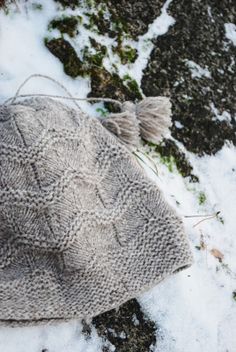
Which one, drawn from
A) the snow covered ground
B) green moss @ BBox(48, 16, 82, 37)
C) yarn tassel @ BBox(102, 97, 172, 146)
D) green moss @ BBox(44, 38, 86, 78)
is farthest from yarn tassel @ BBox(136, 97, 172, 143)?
green moss @ BBox(48, 16, 82, 37)

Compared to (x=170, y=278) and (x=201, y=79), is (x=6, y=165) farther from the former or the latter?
(x=201, y=79)

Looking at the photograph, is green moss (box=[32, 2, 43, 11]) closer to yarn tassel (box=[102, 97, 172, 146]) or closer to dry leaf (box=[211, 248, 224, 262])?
yarn tassel (box=[102, 97, 172, 146])

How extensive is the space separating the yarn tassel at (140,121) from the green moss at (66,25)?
13.6 inches

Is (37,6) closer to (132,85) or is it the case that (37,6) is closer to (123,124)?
(132,85)

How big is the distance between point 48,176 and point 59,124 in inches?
6.1

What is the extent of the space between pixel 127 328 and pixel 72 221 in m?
0.38

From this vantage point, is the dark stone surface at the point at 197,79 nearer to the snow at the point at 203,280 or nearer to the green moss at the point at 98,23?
the snow at the point at 203,280

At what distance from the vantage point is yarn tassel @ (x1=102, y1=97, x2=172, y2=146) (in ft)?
5.16

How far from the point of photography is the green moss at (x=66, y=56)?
1739 millimetres

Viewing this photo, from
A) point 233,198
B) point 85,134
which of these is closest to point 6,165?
point 85,134

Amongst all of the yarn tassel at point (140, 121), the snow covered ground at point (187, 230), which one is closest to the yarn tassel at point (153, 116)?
the yarn tassel at point (140, 121)

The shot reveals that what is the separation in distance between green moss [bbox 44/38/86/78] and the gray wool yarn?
28 cm

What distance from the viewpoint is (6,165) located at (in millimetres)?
1336

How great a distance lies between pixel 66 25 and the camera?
1.79 m
